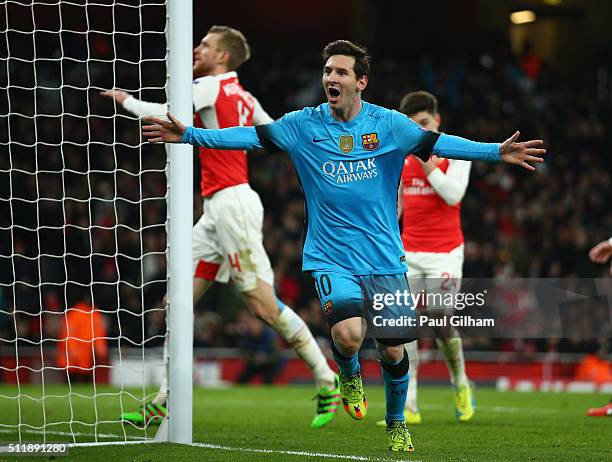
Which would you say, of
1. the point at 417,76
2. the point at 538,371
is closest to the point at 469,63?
the point at 417,76

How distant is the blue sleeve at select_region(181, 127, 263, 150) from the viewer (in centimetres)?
565

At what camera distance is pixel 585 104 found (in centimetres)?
2145

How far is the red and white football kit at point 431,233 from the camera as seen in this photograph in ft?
27.4

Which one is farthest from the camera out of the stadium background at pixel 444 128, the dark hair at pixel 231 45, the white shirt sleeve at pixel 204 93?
the stadium background at pixel 444 128

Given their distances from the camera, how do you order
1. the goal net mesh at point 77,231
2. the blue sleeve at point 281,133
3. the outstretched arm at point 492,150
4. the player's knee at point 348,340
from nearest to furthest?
1. the outstretched arm at point 492,150
2. the player's knee at point 348,340
3. the blue sleeve at point 281,133
4. the goal net mesh at point 77,231

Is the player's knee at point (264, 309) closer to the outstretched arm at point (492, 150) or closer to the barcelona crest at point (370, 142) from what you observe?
the barcelona crest at point (370, 142)

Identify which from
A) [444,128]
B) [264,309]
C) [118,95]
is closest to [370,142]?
[118,95]

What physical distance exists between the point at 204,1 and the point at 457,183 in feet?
46.4

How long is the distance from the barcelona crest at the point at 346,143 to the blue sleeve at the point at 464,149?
46 cm

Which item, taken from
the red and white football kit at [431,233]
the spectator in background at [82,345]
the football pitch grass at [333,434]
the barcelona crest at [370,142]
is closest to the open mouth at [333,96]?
the barcelona crest at [370,142]

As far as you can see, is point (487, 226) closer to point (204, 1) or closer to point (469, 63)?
point (469, 63)

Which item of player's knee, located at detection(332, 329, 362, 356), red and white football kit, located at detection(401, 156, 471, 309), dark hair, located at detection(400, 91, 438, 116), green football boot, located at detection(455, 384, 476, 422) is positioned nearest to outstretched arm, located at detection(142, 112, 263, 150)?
player's knee, located at detection(332, 329, 362, 356)

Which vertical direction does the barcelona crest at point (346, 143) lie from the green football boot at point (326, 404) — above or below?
above

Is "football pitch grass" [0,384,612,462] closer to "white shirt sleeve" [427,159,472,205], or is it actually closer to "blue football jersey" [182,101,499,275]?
"blue football jersey" [182,101,499,275]
